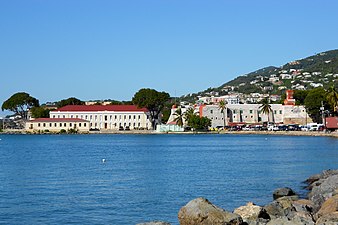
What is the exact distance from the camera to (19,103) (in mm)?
167750

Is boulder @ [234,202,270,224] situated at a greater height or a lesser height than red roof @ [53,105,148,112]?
lesser

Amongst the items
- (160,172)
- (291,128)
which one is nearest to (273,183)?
(160,172)

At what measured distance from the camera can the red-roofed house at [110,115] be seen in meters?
163

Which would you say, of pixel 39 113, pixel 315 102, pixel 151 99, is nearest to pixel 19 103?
pixel 39 113

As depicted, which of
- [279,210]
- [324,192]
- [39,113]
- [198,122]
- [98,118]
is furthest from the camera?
[39,113]

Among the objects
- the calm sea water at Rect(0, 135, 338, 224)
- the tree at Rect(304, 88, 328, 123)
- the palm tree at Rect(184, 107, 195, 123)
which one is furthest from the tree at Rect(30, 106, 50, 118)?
the calm sea water at Rect(0, 135, 338, 224)

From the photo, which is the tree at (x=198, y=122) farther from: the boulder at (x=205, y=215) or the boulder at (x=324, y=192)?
the boulder at (x=205, y=215)

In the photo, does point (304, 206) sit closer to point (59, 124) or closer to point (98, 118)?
point (59, 124)

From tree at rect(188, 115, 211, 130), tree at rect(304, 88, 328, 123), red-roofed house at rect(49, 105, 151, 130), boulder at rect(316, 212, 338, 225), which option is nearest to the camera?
boulder at rect(316, 212, 338, 225)

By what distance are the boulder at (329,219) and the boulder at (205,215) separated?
7.85 ft

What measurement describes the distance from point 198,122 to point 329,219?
127807 mm

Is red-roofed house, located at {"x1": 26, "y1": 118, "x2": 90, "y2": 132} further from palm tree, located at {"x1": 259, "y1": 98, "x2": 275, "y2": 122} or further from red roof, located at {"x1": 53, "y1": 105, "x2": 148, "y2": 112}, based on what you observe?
palm tree, located at {"x1": 259, "y1": 98, "x2": 275, "y2": 122}

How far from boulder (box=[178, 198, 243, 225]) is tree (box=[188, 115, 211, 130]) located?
417 feet

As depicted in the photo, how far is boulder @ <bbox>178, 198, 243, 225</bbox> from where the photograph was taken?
57.6 ft
